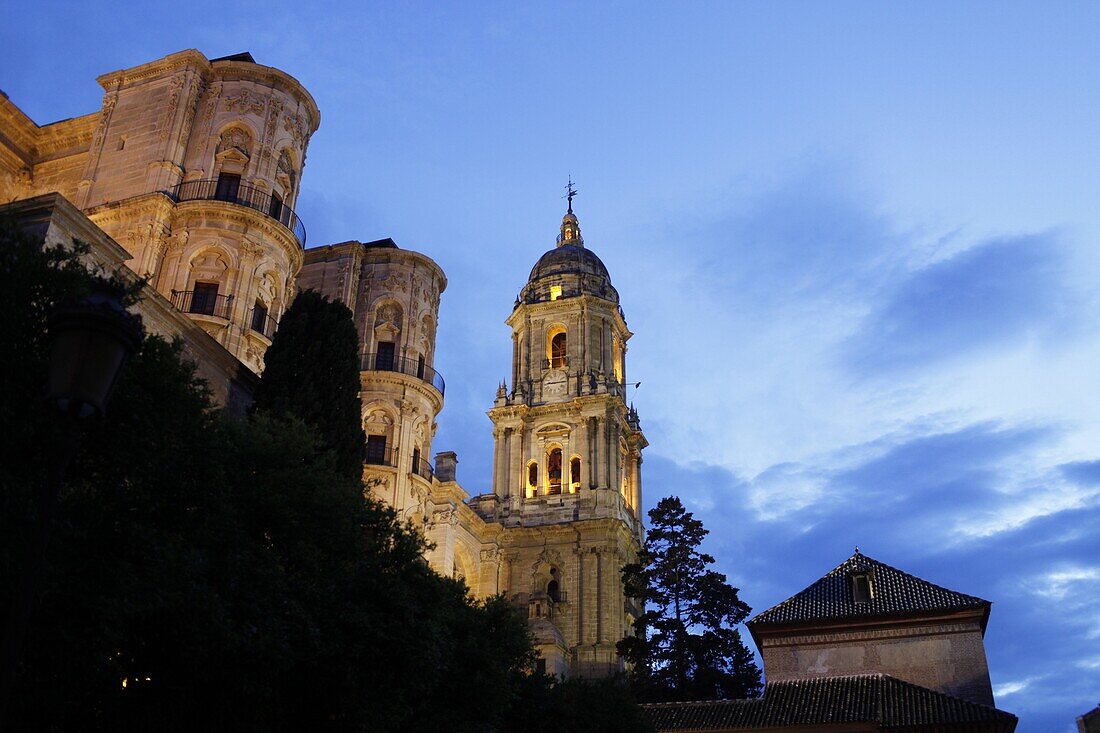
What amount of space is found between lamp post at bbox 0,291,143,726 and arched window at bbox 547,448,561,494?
52.6 meters

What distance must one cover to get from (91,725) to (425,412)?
24.7m

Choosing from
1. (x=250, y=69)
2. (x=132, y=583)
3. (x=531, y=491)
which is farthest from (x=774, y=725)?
(x=531, y=491)

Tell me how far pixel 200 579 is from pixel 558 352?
51520mm

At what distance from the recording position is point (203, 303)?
28609 mm

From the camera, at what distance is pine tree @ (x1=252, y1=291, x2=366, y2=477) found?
21.3 metres

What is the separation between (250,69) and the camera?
103ft

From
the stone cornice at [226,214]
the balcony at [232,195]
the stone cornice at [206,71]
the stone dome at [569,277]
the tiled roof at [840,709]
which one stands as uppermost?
the stone dome at [569,277]

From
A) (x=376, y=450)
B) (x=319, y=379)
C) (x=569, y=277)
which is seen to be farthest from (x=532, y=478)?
(x=319, y=379)

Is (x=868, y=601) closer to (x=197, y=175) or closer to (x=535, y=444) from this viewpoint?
(x=197, y=175)

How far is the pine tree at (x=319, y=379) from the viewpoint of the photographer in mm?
21266

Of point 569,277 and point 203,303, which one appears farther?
point 569,277

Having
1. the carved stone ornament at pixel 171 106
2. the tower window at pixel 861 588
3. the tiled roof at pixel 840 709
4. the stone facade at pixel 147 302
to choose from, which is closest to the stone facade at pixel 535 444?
the carved stone ornament at pixel 171 106

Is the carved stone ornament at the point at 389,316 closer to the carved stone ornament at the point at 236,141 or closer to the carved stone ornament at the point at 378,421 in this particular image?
the carved stone ornament at the point at 378,421

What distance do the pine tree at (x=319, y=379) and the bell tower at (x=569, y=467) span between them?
2772 cm
